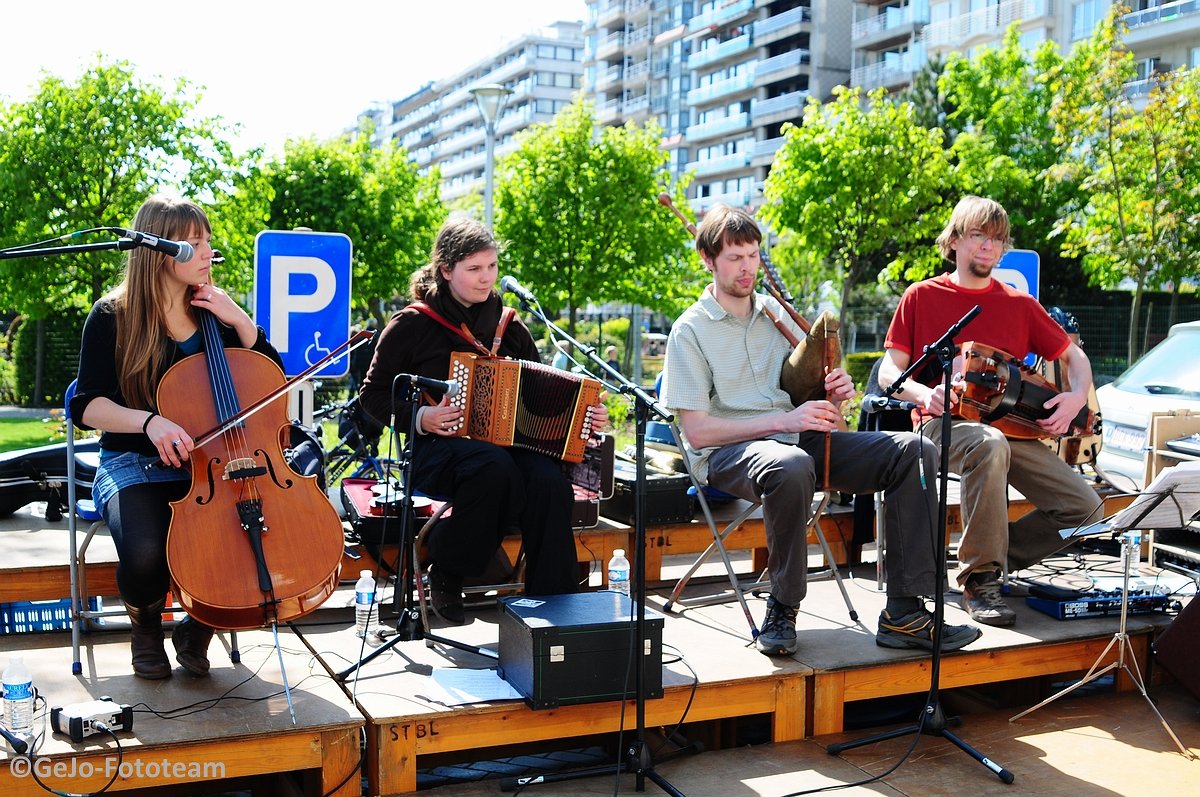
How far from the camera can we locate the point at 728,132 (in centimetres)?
5309

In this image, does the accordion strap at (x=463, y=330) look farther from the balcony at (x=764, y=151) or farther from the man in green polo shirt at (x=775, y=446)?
the balcony at (x=764, y=151)

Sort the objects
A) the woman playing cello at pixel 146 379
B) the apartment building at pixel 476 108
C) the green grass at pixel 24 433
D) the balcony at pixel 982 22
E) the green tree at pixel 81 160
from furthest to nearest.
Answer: the apartment building at pixel 476 108, the balcony at pixel 982 22, the green tree at pixel 81 160, the green grass at pixel 24 433, the woman playing cello at pixel 146 379

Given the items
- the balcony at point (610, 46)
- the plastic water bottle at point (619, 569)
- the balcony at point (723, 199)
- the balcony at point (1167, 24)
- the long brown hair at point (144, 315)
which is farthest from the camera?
the balcony at point (610, 46)

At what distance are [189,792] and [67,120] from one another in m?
12.0

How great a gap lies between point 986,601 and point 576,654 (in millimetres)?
1980

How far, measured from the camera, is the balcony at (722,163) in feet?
168

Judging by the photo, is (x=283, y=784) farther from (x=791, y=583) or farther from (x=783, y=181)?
(x=783, y=181)

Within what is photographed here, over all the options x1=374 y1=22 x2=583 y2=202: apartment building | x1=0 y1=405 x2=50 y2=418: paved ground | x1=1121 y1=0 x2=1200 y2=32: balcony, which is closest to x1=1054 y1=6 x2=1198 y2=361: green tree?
x1=1121 y1=0 x2=1200 y2=32: balcony

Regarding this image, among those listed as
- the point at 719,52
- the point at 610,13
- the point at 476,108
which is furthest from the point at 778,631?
the point at 476,108

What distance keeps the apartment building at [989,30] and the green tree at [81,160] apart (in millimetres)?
19965

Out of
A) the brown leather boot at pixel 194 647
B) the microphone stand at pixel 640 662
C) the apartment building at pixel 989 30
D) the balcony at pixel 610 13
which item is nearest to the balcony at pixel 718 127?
the apartment building at pixel 989 30

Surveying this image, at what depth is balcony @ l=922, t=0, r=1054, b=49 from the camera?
3463cm

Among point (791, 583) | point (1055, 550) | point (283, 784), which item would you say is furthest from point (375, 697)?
point (1055, 550)

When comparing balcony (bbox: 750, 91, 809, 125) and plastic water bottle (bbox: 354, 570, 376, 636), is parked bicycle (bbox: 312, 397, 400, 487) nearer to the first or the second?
plastic water bottle (bbox: 354, 570, 376, 636)
